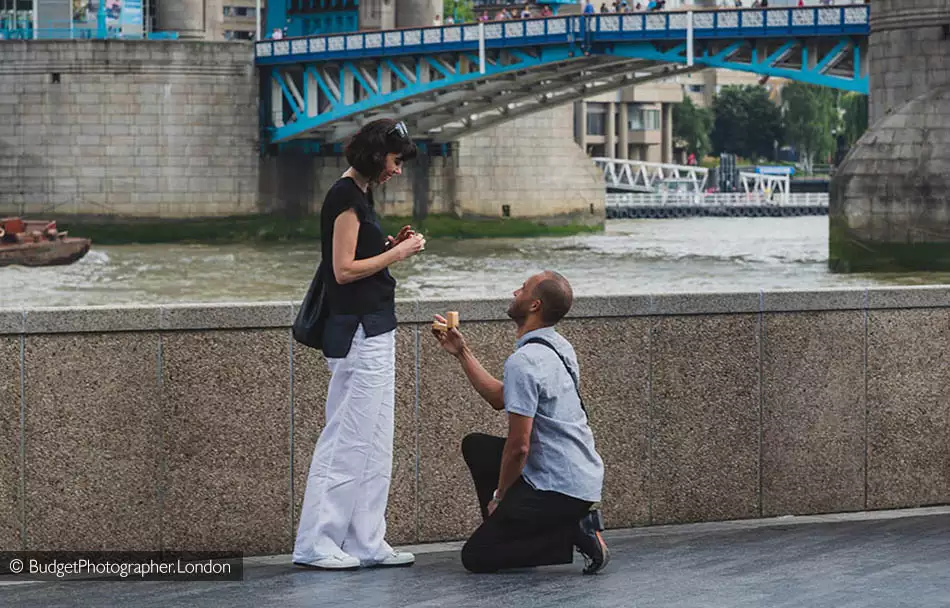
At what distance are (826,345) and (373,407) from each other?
2.23m

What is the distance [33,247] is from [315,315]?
38.7m

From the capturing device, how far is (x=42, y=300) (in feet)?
123

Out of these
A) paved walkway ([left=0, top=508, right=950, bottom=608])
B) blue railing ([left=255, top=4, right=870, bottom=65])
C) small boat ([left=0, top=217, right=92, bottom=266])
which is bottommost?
small boat ([left=0, top=217, right=92, bottom=266])

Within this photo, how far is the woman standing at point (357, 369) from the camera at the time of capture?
284 inches

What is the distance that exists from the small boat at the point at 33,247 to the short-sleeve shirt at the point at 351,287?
38.3 meters

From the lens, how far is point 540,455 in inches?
281

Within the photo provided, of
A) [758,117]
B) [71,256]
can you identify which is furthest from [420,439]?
[758,117]

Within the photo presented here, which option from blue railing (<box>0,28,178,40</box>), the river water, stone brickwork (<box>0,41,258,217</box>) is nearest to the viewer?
the river water

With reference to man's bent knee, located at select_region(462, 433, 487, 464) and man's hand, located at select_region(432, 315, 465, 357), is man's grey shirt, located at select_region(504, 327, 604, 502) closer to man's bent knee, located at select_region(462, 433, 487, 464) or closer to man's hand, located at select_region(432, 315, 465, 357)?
man's hand, located at select_region(432, 315, 465, 357)

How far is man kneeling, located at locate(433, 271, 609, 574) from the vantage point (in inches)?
279

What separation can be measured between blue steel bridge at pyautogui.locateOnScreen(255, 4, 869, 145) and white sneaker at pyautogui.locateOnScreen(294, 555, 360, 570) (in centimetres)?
3582

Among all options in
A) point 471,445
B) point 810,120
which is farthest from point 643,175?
point 471,445

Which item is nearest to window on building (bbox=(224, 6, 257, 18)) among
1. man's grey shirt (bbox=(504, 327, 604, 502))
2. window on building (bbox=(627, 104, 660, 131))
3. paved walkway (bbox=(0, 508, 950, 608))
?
window on building (bbox=(627, 104, 660, 131))

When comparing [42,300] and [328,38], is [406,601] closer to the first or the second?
[42,300]
